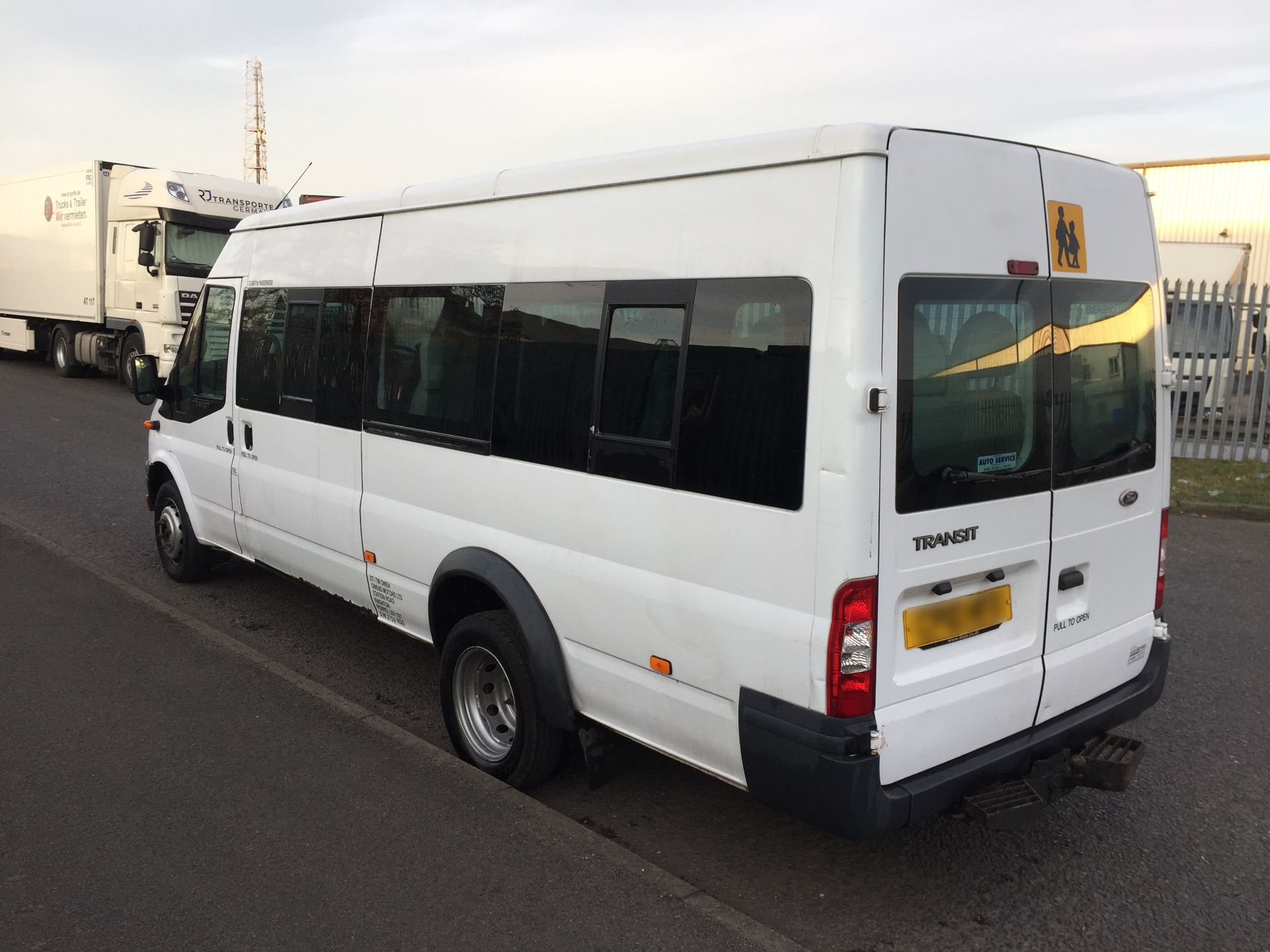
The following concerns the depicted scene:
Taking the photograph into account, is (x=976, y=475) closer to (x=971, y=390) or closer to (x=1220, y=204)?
(x=971, y=390)

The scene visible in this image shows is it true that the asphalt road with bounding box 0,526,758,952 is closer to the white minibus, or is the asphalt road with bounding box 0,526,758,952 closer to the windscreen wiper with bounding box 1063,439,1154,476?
the white minibus

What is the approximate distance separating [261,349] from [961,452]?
4.03 meters

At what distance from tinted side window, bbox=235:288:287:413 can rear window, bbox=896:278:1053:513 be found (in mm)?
3714

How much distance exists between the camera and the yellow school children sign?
3.37 m

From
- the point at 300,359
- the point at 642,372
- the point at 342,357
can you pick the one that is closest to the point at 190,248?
the point at 300,359

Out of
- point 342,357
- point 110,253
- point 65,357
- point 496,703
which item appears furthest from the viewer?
point 65,357

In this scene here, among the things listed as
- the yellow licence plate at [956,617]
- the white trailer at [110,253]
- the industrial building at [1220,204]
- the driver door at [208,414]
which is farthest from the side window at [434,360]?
the industrial building at [1220,204]

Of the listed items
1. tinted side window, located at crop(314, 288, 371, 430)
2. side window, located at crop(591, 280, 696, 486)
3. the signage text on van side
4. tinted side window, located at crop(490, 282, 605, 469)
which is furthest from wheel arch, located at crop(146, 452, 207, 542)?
the signage text on van side

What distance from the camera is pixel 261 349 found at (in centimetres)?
571

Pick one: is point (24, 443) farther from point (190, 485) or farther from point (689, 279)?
point (689, 279)

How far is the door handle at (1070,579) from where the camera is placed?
3467mm

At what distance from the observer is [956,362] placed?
3.12 m

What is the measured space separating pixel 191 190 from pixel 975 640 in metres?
16.7

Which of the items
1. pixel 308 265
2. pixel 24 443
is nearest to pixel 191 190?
pixel 24 443
